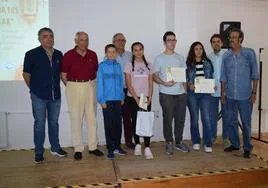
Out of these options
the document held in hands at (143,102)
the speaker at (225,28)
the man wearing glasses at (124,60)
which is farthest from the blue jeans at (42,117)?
the speaker at (225,28)

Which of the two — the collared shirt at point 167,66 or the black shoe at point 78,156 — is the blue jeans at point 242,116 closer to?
the collared shirt at point 167,66

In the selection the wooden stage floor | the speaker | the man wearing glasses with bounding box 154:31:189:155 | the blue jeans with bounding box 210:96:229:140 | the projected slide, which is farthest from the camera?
the speaker

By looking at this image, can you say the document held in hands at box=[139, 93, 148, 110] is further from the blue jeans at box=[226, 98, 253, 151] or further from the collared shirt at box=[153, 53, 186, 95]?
the blue jeans at box=[226, 98, 253, 151]

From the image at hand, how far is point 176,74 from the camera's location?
3.56 metres

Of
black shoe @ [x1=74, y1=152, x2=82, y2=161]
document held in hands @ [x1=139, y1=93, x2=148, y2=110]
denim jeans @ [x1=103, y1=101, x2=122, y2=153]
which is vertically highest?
document held in hands @ [x1=139, y1=93, x2=148, y2=110]

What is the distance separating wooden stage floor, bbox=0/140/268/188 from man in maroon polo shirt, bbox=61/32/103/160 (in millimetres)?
420

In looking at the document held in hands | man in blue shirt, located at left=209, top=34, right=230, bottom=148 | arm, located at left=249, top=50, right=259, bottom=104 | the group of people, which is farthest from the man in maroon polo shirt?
arm, located at left=249, top=50, right=259, bottom=104

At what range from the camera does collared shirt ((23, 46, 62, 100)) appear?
3.35m

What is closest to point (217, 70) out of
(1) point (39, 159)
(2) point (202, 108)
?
(2) point (202, 108)

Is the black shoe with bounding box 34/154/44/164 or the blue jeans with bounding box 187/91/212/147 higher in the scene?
the blue jeans with bounding box 187/91/212/147

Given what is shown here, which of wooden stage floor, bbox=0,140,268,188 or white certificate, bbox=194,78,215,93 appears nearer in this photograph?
wooden stage floor, bbox=0,140,268,188

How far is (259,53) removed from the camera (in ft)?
15.3

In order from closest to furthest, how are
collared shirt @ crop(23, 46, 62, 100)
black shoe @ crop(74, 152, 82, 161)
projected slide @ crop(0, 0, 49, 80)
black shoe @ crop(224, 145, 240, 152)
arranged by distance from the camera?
collared shirt @ crop(23, 46, 62, 100), black shoe @ crop(74, 152, 82, 161), black shoe @ crop(224, 145, 240, 152), projected slide @ crop(0, 0, 49, 80)

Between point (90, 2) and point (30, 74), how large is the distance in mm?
1625
